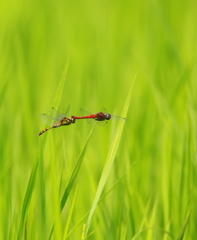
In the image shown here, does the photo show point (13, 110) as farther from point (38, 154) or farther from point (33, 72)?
point (38, 154)

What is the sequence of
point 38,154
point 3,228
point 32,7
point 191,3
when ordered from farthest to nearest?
point 191,3
point 32,7
point 3,228
point 38,154

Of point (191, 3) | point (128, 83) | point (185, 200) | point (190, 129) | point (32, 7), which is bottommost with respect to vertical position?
point (185, 200)

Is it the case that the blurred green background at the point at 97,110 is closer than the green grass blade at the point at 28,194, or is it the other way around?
the green grass blade at the point at 28,194

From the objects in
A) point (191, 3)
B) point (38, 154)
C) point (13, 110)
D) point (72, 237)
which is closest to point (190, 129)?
point (72, 237)

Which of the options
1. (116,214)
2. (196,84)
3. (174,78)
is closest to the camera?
(116,214)

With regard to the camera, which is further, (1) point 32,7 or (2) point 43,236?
(1) point 32,7

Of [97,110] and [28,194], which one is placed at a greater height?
[97,110]

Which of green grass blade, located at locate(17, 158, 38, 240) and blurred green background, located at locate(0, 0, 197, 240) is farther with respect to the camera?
blurred green background, located at locate(0, 0, 197, 240)

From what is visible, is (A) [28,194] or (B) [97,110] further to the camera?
(B) [97,110]
